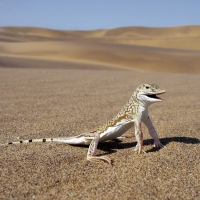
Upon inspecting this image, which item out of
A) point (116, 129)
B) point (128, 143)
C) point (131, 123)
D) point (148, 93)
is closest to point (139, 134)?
point (131, 123)

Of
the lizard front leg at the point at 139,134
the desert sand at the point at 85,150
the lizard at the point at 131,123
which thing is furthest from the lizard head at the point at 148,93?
the desert sand at the point at 85,150

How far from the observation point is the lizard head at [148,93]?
9.42 ft

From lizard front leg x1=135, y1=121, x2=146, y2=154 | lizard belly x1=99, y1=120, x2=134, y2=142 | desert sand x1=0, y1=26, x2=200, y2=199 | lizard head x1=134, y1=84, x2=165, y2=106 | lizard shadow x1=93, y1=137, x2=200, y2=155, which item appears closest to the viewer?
desert sand x1=0, y1=26, x2=200, y2=199

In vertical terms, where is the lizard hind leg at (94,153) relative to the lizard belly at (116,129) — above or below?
below

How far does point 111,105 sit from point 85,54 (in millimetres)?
21122

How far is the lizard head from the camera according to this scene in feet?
9.42

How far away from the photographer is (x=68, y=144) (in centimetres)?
346

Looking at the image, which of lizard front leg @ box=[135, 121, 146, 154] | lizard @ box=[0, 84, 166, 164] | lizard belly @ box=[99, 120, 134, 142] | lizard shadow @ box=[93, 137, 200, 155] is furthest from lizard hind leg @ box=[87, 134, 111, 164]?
lizard front leg @ box=[135, 121, 146, 154]

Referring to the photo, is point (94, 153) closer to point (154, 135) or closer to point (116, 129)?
point (116, 129)

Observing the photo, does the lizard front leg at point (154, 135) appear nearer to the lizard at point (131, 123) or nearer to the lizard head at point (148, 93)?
the lizard at point (131, 123)

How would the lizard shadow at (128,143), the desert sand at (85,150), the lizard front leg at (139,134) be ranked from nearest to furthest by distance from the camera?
the desert sand at (85,150) → the lizard front leg at (139,134) → the lizard shadow at (128,143)

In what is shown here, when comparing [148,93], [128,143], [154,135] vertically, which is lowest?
[128,143]

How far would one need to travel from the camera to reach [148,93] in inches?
115

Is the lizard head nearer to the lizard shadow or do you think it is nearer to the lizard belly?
the lizard belly
